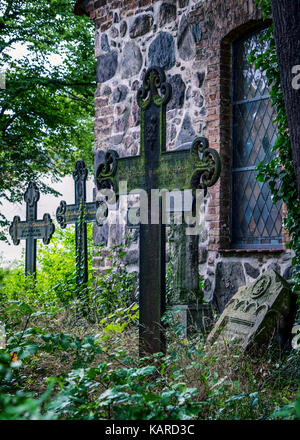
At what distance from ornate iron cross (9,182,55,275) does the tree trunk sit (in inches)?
256

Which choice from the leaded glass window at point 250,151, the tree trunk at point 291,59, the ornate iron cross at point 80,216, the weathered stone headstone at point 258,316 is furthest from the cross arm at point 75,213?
the tree trunk at point 291,59

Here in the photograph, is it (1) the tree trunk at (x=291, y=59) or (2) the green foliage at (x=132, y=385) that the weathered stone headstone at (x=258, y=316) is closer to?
(2) the green foliage at (x=132, y=385)

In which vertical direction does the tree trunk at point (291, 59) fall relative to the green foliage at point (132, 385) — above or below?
above

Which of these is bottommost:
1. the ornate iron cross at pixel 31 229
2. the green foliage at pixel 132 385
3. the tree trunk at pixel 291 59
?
the green foliage at pixel 132 385

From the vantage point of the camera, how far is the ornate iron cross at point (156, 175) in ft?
16.8

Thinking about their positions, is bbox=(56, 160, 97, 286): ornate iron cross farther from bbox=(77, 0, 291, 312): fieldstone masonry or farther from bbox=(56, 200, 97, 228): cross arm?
bbox=(77, 0, 291, 312): fieldstone masonry

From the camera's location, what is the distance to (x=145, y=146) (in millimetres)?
5516

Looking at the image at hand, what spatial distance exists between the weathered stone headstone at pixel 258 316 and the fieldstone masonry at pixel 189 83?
102 centimetres

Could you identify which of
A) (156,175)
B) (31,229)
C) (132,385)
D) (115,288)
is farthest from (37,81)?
(132,385)

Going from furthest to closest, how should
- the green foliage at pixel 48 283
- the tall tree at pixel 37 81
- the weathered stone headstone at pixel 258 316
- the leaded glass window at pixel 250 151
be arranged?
the tall tree at pixel 37 81 < the green foliage at pixel 48 283 < the leaded glass window at pixel 250 151 < the weathered stone headstone at pixel 258 316

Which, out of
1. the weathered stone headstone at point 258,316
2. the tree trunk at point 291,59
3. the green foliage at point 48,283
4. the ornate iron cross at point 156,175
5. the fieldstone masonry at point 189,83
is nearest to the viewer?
the tree trunk at point 291,59

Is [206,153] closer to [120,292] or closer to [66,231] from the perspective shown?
[120,292]

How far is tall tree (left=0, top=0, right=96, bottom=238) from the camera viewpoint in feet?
49.1
